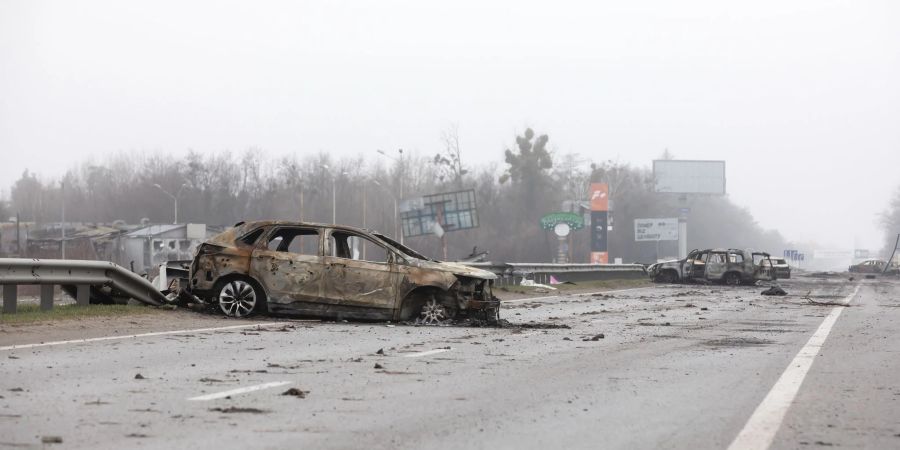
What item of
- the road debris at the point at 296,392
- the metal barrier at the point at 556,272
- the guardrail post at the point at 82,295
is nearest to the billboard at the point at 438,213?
the metal barrier at the point at 556,272

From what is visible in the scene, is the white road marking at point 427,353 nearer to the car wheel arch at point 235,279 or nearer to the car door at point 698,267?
the car wheel arch at point 235,279

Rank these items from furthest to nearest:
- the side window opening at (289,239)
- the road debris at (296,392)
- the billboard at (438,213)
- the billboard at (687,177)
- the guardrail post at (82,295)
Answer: the billboard at (687,177), the billboard at (438,213), the guardrail post at (82,295), the side window opening at (289,239), the road debris at (296,392)

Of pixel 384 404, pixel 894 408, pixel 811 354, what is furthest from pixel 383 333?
pixel 894 408

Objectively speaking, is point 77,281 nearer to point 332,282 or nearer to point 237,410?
point 332,282

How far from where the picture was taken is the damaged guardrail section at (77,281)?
50.7ft

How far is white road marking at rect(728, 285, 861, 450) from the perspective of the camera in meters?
6.67

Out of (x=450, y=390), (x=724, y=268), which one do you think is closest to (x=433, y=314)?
(x=450, y=390)

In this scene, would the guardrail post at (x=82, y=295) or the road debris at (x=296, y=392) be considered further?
the guardrail post at (x=82, y=295)

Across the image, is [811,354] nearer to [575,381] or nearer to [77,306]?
[575,381]

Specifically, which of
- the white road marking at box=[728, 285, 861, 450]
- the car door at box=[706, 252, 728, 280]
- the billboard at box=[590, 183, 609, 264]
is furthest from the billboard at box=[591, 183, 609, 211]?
the white road marking at box=[728, 285, 861, 450]

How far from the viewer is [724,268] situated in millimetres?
44406

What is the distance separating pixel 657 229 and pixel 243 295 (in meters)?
112

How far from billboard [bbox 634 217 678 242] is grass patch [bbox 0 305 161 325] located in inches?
4356

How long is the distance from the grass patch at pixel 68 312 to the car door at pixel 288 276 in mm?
2114
